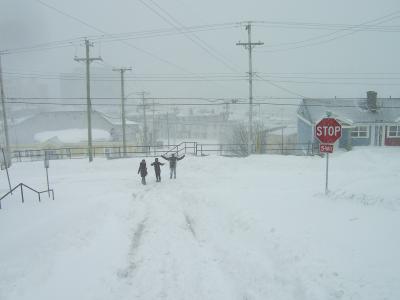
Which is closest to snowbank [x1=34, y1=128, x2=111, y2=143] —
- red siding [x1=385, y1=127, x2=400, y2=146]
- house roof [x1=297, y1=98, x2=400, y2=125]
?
house roof [x1=297, y1=98, x2=400, y2=125]

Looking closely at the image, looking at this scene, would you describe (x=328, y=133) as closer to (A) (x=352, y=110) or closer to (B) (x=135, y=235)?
(B) (x=135, y=235)

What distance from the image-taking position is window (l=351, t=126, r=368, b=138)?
34.3m

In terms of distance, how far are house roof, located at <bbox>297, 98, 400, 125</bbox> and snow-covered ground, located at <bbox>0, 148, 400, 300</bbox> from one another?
18.3 m

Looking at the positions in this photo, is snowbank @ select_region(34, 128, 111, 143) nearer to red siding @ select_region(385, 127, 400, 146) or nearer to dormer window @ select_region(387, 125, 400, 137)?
red siding @ select_region(385, 127, 400, 146)

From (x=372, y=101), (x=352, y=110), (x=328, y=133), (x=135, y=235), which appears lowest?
(x=135, y=235)

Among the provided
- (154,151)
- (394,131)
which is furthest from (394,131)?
Result: (154,151)

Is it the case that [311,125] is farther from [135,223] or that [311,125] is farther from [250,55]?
[135,223]

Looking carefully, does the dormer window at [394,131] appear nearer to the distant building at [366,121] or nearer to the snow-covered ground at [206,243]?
the distant building at [366,121]

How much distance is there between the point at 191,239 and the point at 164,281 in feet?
9.11

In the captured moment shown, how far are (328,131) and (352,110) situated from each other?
24.6m

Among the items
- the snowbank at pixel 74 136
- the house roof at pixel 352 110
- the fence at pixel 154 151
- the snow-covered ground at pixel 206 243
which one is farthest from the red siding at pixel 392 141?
the snowbank at pixel 74 136

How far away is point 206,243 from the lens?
433 inches

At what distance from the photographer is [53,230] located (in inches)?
476

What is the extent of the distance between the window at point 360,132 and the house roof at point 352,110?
27.2 inches
